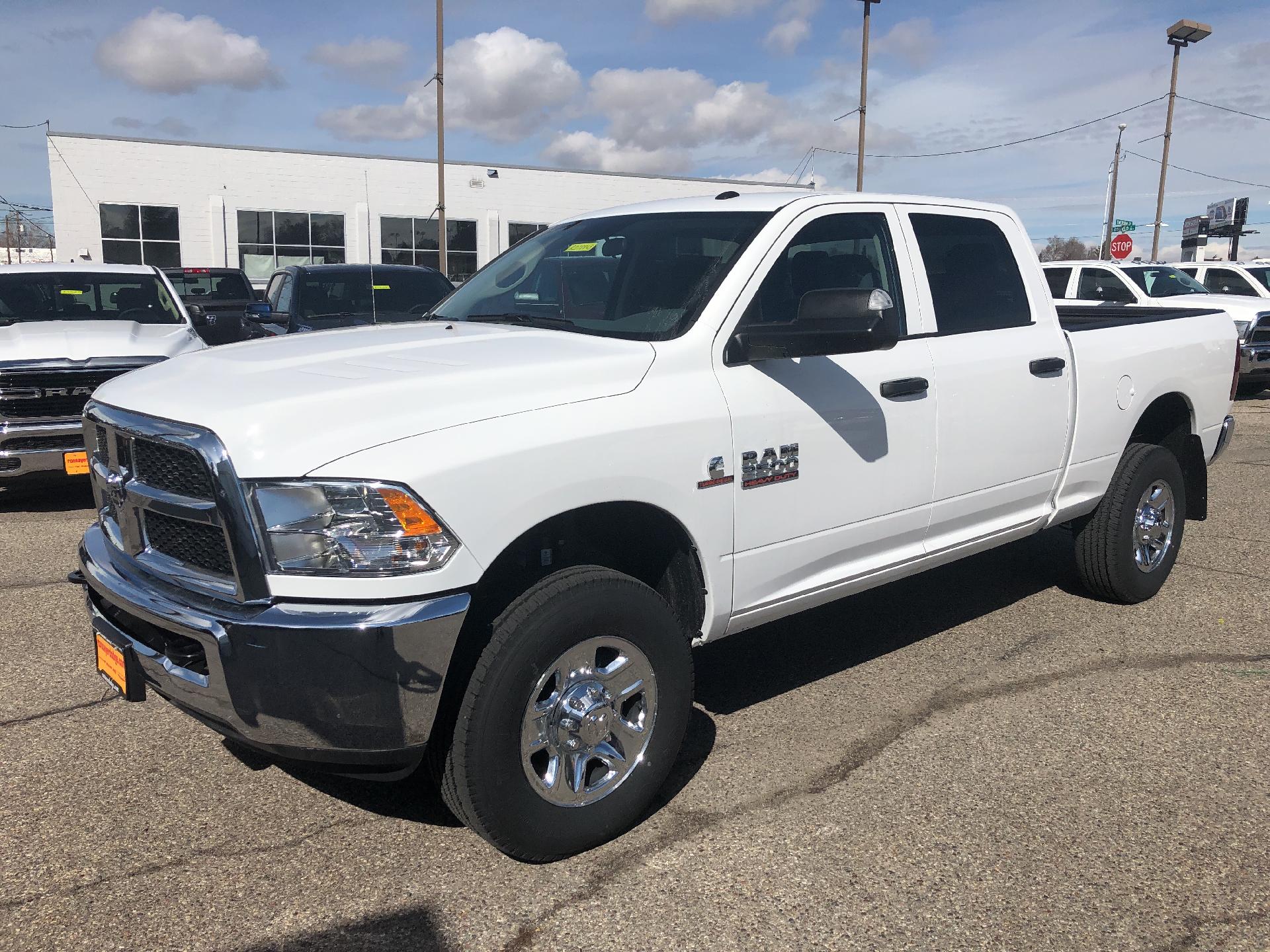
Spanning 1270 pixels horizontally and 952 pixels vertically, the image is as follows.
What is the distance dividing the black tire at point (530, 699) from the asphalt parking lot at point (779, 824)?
0.46 ft

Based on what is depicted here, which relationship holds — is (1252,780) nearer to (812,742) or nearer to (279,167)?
(812,742)

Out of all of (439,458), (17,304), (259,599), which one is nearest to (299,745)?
(259,599)

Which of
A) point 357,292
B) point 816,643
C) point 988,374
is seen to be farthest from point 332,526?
point 357,292

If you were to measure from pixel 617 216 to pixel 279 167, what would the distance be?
29.8 meters

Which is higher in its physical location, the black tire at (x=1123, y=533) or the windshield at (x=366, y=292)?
the windshield at (x=366, y=292)

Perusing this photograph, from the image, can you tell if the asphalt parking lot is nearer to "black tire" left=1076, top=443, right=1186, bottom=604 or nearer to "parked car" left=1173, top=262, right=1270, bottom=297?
"black tire" left=1076, top=443, right=1186, bottom=604

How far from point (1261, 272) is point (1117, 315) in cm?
1466

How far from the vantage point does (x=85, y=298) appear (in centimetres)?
877

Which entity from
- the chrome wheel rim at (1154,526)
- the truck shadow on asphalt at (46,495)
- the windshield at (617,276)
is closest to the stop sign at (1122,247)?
the chrome wheel rim at (1154,526)

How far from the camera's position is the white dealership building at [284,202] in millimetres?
29297

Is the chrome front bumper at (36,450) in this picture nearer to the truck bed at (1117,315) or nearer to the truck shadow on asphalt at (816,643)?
the truck shadow on asphalt at (816,643)

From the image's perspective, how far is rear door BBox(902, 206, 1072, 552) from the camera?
4219mm

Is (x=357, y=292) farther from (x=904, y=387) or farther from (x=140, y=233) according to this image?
(x=140, y=233)

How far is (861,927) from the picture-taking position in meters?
2.78
